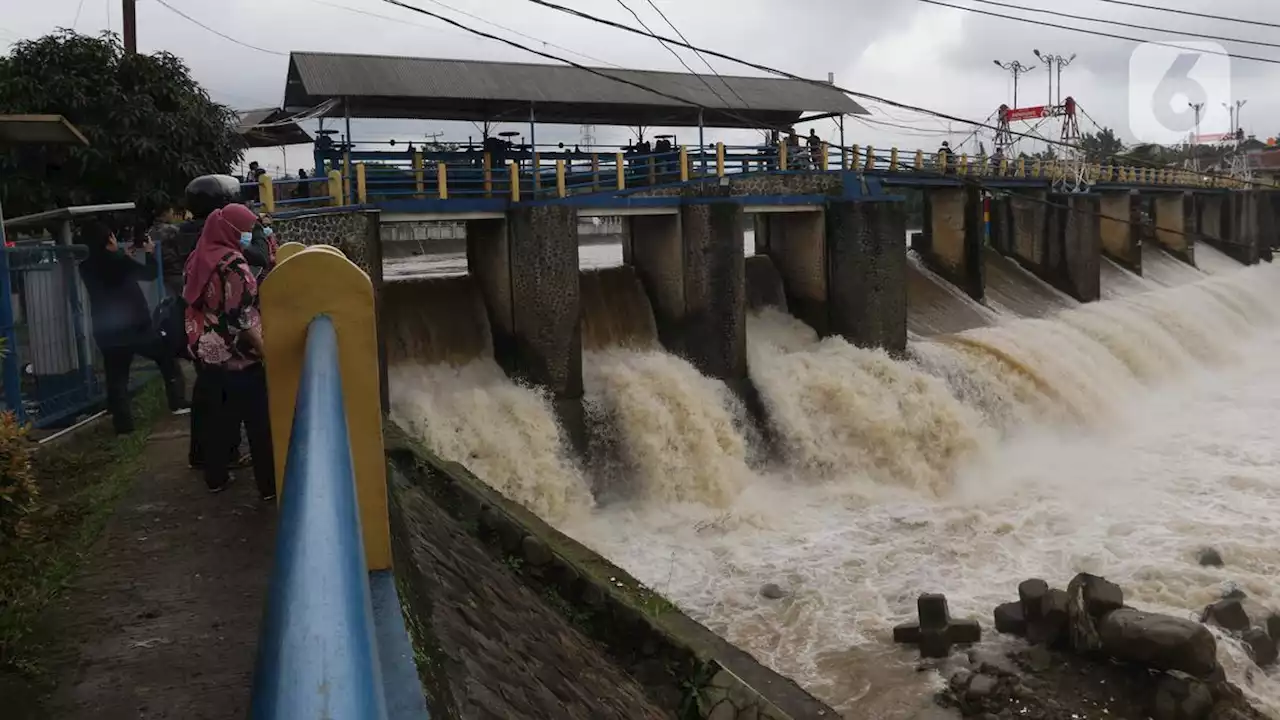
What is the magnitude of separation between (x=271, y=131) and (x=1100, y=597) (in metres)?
15.1

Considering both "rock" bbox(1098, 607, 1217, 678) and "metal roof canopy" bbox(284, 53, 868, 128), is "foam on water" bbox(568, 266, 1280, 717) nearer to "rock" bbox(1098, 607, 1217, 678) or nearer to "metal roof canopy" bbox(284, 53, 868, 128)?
"rock" bbox(1098, 607, 1217, 678)

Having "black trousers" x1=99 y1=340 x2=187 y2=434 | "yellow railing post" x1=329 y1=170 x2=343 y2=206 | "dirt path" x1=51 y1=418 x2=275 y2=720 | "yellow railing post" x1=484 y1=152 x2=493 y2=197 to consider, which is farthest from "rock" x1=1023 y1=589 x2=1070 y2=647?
"yellow railing post" x1=329 y1=170 x2=343 y2=206

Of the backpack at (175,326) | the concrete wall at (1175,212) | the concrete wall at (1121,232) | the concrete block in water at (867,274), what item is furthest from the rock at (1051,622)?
the concrete wall at (1175,212)

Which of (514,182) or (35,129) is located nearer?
(35,129)

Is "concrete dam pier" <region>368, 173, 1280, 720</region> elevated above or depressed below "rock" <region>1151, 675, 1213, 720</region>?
above

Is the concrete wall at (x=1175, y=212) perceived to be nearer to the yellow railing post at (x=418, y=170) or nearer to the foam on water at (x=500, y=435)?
the yellow railing post at (x=418, y=170)

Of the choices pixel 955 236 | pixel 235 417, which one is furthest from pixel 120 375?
pixel 955 236

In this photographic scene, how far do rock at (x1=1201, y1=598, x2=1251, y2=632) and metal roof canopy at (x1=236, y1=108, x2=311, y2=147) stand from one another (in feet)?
47.4

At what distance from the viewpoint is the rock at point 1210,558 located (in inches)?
413

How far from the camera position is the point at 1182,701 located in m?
7.43

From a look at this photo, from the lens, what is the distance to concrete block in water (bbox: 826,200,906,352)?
16578 mm

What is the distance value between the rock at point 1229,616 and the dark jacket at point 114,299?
31.4 feet

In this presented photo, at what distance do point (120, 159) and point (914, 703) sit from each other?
11035 mm

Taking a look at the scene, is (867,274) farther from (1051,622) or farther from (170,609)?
(170,609)
